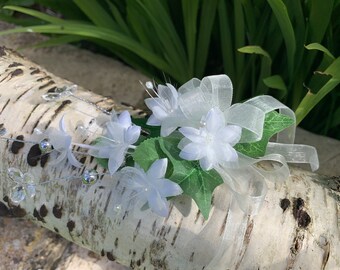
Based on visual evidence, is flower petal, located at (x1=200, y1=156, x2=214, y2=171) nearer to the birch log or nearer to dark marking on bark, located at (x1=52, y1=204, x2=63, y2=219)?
the birch log

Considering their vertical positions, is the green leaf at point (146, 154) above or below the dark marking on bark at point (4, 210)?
above

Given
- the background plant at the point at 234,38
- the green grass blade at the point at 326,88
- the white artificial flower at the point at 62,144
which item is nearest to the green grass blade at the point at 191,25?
the background plant at the point at 234,38

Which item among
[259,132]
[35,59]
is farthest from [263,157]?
[35,59]

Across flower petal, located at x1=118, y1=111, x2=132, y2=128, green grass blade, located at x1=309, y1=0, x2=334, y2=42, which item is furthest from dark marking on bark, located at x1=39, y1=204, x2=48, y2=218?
green grass blade, located at x1=309, y1=0, x2=334, y2=42

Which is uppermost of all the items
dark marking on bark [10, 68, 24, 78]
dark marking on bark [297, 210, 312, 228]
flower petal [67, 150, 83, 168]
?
dark marking on bark [10, 68, 24, 78]

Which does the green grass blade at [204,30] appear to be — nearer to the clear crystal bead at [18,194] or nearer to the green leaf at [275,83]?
the green leaf at [275,83]

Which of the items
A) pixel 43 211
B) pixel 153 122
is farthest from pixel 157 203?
pixel 43 211
